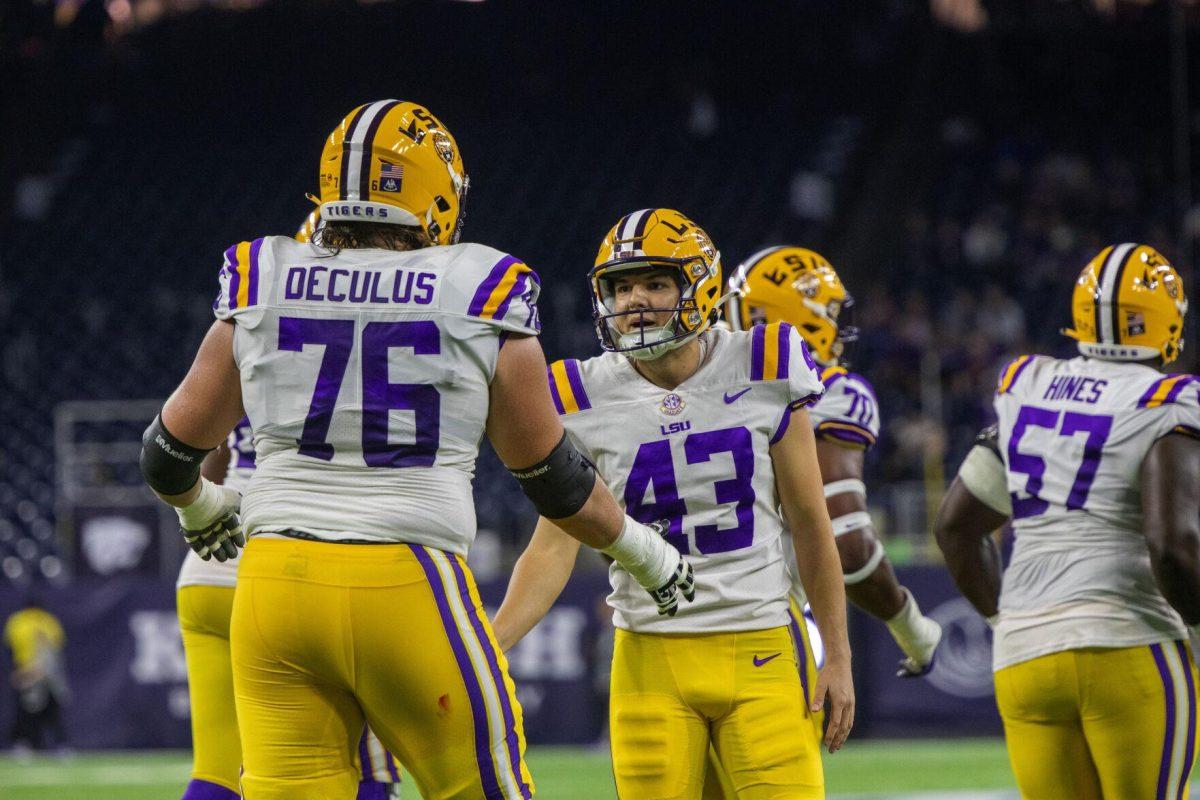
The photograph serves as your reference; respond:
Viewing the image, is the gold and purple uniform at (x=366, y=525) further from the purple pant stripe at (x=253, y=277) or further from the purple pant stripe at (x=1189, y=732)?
the purple pant stripe at (x=1189, y=732)

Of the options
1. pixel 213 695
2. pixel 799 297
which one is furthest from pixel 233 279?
pixel 799 297

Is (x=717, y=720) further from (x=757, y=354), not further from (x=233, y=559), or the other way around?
(x=233, y=559)

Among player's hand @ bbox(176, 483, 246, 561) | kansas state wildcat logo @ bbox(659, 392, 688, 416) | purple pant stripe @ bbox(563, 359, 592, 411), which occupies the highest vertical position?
purple pant stripe @ bbox(563, 359, 592, 411)

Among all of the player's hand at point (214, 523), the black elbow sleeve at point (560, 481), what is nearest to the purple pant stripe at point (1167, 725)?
the black elbow sleeve at point (560, 481)

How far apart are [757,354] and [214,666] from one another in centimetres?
194

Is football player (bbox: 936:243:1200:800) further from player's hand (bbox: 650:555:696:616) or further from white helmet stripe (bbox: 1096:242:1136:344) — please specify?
player's hand (bbox: 650:555:696:616)

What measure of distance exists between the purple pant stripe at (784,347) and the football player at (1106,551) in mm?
880

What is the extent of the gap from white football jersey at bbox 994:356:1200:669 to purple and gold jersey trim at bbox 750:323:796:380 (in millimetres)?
831

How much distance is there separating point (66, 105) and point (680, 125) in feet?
22.3

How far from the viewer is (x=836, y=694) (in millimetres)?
3633

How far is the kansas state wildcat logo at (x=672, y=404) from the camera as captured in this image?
12.3 ft

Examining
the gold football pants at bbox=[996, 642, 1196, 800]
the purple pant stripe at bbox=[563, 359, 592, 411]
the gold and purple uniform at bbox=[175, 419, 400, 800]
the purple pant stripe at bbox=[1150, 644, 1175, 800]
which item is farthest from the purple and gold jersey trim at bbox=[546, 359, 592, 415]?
the purple pant stripe at bbox=[1150, 644, 1175, 800]

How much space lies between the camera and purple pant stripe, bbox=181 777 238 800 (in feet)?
14.8

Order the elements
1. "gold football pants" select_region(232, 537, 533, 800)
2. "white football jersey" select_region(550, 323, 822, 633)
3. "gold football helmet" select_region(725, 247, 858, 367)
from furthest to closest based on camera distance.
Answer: "gold football helmet" select_region(725, 247, 858, 367)
"white football jersey" select_region(550, 323, 822, 633)
"gold football pants" select_region(232, 537, 533, 800)
